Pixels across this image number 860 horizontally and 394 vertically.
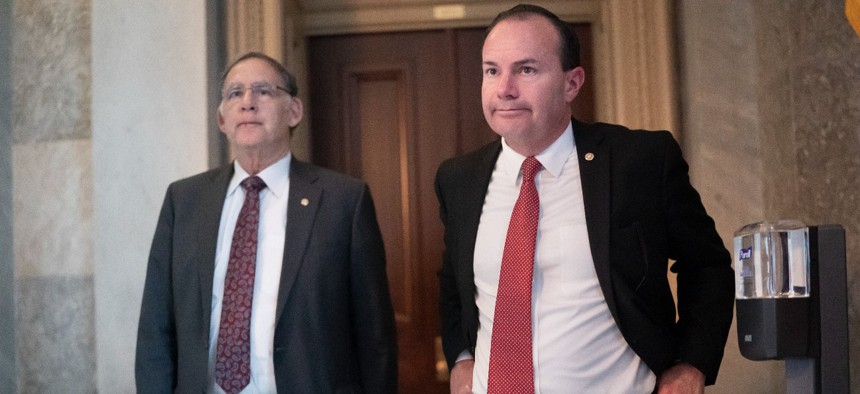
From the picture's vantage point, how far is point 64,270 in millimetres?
4285

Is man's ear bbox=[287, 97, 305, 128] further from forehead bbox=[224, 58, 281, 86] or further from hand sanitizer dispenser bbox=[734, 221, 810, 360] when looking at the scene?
hand sanitizer dispenser bbox=[734, 221, 810, 360]

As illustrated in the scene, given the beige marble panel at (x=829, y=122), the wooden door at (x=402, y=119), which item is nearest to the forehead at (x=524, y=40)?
the beige marble panel at (x=829, y=122)

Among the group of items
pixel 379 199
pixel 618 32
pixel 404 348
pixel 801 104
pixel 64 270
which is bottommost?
pixel 404 348

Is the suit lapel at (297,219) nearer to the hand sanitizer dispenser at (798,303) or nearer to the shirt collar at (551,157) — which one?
the shirt collar at (551,157)

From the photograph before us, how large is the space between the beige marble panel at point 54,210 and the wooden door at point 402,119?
1.12 meters

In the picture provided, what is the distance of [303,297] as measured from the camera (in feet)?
9.28

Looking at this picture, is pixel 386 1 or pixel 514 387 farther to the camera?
pixel 386 1

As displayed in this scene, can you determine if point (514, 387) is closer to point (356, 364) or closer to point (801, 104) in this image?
point (356, 364)

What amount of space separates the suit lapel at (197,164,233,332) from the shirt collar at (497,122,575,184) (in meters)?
1.03

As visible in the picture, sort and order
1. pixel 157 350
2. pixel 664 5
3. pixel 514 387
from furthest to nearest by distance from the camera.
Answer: pixel 664 5 < pixel 157 350 < pixel 514 387

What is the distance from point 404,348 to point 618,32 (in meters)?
1.82

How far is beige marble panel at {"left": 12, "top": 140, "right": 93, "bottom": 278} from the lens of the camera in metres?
4.29

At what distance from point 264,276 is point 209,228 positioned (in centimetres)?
25

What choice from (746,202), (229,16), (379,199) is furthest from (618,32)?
(229,16)
